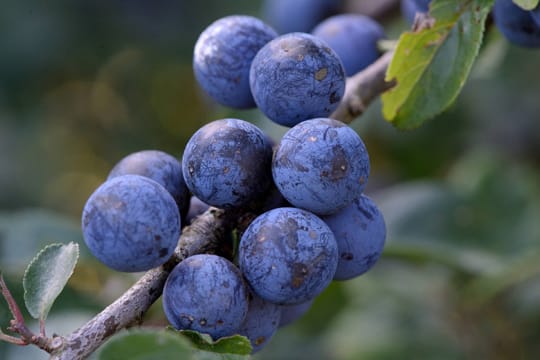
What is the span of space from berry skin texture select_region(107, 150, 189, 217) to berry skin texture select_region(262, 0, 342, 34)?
1285mm

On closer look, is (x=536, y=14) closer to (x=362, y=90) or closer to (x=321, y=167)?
(x=362, y=90)

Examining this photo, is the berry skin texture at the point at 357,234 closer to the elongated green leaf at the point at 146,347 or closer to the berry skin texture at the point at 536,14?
the elongated green leaf at the point at 146,347

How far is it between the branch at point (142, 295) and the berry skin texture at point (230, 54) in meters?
0.27

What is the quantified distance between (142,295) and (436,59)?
0.72 metres

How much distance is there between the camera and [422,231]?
2371mm

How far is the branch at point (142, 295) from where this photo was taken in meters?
0.93

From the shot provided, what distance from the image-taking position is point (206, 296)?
3.31 feet

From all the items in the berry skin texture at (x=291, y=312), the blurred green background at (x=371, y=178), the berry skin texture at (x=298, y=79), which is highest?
the berry skin texture at (x=298, y=79)

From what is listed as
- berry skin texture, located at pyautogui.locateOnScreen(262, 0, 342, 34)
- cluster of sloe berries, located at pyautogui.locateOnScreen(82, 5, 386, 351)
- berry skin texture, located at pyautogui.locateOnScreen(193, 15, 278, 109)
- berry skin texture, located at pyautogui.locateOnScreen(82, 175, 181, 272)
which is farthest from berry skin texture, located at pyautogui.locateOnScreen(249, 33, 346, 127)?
berry skin texture, located at pyautogui.locateOnScreen(262, 0, 342, 34)

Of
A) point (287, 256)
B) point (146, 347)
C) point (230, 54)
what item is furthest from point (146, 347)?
point (230, 54)

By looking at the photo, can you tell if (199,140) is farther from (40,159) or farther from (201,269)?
(40,159)

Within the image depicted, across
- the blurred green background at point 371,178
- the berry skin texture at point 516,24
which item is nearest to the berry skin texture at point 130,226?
the blurred green background at point 371,178

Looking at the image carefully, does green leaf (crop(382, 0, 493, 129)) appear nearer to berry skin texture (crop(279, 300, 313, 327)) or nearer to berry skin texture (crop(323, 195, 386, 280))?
berry skin texture (crop(323, 195, 386, 280))

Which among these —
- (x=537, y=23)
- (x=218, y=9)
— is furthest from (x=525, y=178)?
(x=218, y=9)
